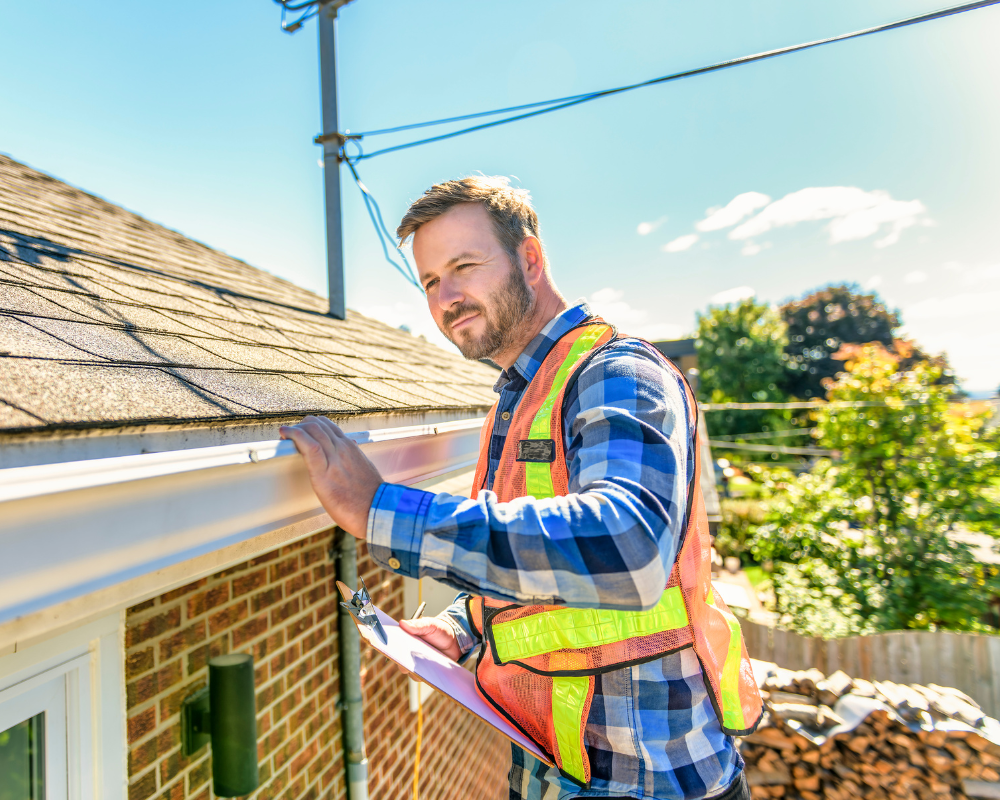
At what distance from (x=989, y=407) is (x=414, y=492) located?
9.19 meters

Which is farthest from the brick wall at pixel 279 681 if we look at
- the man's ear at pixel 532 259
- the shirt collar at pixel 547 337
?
the man's ear at pixel 532 259

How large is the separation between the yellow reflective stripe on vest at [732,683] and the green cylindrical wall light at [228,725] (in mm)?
1594

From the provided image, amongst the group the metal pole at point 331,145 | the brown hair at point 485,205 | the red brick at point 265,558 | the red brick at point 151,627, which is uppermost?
the metal pole at point 331,145

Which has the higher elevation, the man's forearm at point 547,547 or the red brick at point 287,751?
the man's forearm at point 547,547

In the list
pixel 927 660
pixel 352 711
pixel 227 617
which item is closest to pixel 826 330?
pixel 927 660

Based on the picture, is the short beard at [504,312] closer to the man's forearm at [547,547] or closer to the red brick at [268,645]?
the man's forearm at [547,547]

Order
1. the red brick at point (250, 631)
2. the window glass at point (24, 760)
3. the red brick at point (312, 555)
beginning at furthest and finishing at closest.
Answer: the red brick at point (312, 555)
the red brick at point (250, 631)
the window glass at point (24, 760)

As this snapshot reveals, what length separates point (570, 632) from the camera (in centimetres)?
112

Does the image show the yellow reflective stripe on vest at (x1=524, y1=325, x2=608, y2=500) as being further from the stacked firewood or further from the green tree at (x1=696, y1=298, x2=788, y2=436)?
the green tree at (x1=696, y1=298, x2=788, y2=436)

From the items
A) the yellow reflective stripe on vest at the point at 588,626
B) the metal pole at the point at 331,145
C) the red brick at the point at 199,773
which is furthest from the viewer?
the metal pole at the point at 331,145

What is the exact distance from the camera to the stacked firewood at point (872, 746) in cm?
368

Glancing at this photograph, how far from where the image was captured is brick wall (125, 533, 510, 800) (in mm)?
1746

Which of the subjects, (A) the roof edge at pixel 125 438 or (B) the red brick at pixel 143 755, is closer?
(A) the roof edge at pixel 125 438

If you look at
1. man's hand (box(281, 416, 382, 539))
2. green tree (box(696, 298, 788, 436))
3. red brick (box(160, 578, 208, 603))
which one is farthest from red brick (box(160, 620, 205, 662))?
green tree (box(696, 298, 788, 436))
